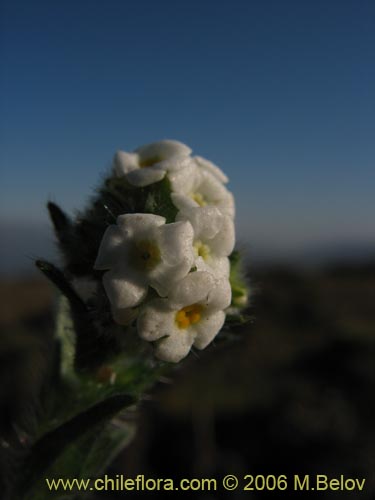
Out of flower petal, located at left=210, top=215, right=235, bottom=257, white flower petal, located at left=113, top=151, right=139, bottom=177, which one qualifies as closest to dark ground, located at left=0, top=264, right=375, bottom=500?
white flower petal, located at left=113, top=151, right=139, bottom=177

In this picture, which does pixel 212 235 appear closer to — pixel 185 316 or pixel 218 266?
pixel 218 266

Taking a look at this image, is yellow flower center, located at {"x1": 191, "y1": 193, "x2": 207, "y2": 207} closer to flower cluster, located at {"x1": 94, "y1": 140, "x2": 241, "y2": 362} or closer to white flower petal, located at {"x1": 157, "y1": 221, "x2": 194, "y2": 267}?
flower cluster, located at {"x1": 94, "y1": 140, "x2": 241, "y2": 362}

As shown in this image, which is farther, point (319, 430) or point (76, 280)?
point (319, 430)

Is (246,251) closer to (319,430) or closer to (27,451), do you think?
(27,451)

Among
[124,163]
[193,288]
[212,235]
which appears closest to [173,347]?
[193,288]

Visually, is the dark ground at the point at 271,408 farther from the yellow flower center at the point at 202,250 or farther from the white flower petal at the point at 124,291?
the white flower petal at the point at 124,291

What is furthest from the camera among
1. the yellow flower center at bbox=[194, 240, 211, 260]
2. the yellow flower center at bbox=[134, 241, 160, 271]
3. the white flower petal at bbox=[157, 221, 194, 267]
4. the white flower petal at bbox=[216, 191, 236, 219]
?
the white flower petal at bbox=[216, 191, 236, 219]

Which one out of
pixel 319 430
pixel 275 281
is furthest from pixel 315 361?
pixel 275 281
